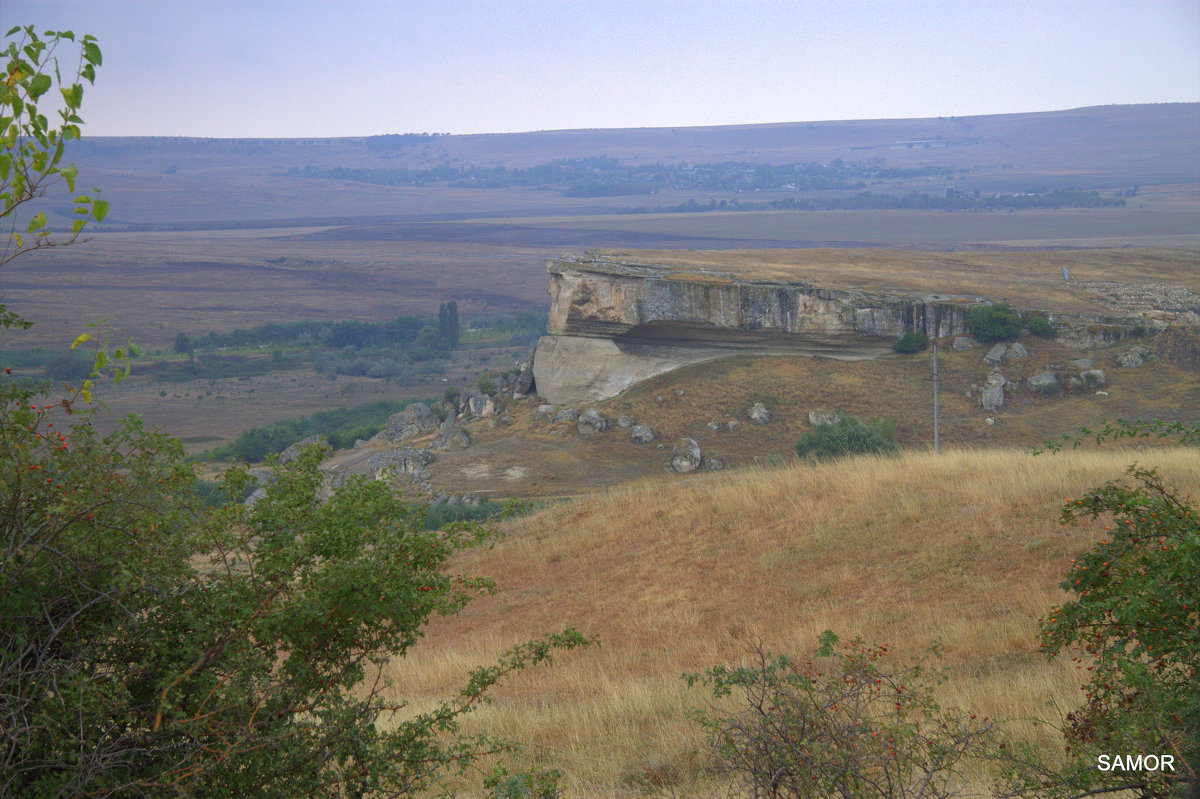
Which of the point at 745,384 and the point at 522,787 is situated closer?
the point at 522,787

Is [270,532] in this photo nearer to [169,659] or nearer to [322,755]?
[169,659]

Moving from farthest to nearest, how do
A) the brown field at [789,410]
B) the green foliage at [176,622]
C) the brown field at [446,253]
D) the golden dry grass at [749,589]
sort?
the brown field at [446,253], the brown field at [789,410], the golden dry grass at [749,589], the green foliage at [176,622]

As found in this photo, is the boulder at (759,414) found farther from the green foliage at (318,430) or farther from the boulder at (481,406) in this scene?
the green foliage at (318,430)

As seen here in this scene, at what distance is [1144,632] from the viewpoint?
3.75 metres

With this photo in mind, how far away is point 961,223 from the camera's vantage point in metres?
125

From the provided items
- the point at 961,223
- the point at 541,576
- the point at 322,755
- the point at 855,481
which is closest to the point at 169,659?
the point at 322,755

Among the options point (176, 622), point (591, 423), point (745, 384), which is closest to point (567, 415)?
point (591, 423)

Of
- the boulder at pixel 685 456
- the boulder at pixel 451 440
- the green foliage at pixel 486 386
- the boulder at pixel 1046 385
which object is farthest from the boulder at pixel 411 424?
the boulder at pixel 1046 385

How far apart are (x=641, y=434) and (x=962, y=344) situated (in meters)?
11.6

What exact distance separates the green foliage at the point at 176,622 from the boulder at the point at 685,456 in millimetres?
22870

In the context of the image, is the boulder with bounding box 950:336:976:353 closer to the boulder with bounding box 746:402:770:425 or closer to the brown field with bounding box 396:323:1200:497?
the brown field with bounding box 396:323:1200:497

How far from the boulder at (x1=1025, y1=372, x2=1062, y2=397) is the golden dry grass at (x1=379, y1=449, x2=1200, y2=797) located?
14639 millimetres

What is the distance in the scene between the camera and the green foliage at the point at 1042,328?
30328mm

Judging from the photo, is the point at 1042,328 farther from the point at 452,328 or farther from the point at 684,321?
the point at 452,328
